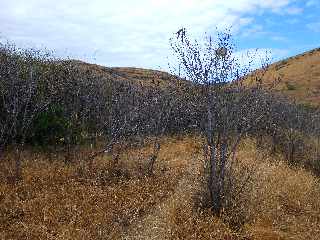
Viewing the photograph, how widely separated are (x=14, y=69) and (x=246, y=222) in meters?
6.44

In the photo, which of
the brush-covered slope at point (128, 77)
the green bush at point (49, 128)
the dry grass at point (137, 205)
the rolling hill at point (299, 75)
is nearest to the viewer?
the dry grass at point (137, 205)

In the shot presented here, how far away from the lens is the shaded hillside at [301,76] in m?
38.8

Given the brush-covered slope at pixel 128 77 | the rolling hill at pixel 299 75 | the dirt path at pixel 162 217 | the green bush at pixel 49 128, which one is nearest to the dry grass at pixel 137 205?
the dirt path at pixel 162 217

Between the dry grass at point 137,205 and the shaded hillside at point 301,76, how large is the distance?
23.9 metres

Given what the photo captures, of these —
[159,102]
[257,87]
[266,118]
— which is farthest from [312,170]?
[257,87]

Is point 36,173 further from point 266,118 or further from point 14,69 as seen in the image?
point 266,118

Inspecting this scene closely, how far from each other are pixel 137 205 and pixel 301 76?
36003mm

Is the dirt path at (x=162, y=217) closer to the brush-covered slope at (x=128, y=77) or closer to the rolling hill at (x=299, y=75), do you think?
the brush-covered slope at (x=128, y=77)

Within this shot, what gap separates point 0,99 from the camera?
1206 centimetres

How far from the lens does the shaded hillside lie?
38778 millimetres

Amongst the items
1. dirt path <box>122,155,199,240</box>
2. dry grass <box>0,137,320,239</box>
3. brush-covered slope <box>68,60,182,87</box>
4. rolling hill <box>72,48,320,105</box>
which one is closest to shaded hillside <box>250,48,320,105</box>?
rolling hill <box>72,48,320,105</box>

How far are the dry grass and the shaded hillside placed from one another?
23.9 m

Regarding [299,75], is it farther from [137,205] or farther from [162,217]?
[162,217]

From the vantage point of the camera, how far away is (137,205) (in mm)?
9617
